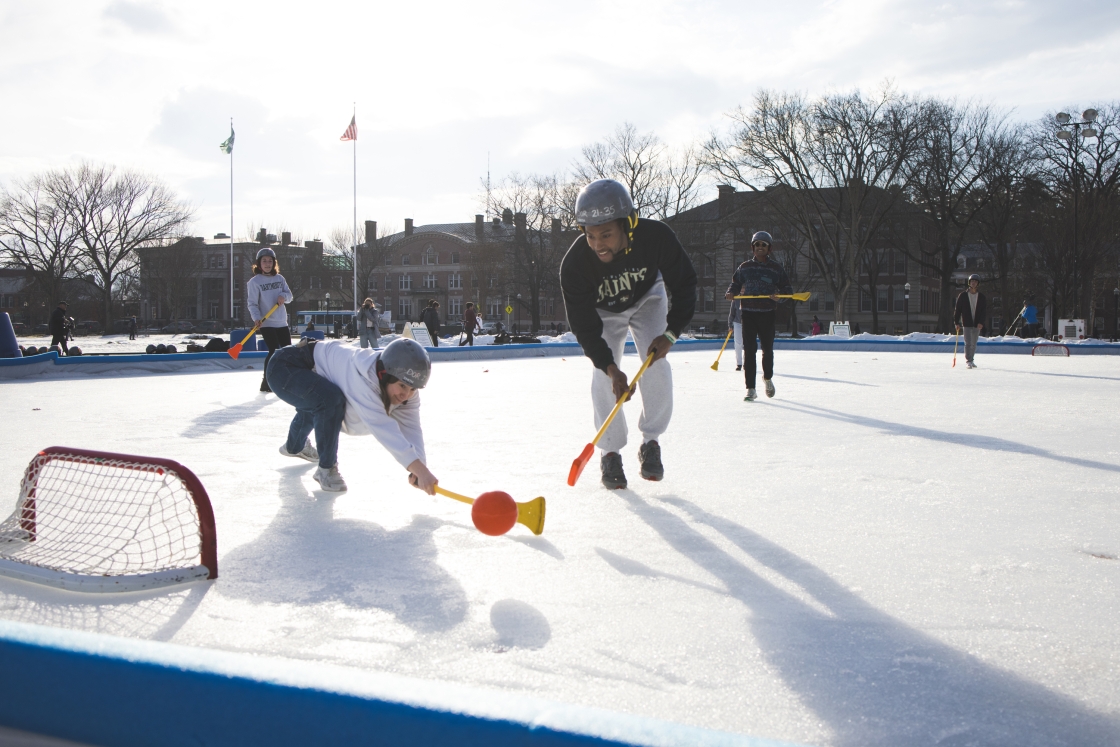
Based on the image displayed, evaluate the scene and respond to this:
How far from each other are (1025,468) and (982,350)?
1836 centimetres

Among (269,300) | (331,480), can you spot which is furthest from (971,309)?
(331,480)

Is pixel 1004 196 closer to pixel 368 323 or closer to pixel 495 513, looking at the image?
pixel 368 323

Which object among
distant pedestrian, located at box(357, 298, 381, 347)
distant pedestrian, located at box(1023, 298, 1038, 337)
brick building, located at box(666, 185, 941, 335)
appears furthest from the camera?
brick building, located at box(666, 185, 941, 335)

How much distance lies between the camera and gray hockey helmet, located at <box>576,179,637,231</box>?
3.55m

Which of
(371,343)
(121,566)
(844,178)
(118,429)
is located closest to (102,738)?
(121,566)

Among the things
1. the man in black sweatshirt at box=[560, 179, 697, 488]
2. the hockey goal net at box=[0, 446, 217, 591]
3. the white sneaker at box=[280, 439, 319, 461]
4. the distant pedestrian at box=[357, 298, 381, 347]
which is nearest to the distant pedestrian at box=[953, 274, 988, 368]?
the man in black sweatshirt at box=[560, 179, 697, 488]

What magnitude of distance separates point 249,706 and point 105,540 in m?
1.75

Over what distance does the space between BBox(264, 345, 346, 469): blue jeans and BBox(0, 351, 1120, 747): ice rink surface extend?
25cm

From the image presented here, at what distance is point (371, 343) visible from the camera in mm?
22172

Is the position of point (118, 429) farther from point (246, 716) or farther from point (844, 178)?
point (844, 178)

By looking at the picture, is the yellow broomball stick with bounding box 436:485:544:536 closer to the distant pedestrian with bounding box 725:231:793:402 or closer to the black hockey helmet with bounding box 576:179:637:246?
the black hockey helmet with bounding box 576:179:637:246

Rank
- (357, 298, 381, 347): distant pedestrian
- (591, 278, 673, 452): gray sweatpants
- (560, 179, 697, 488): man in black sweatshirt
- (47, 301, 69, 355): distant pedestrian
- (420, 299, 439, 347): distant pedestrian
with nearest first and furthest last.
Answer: (560, 179, 697, 488): man in black sweatshirt < (591, 278, 673, 452): gray sweatpants < (47, 301, 69, 355): distant pedestrian < (357, 298, 381, 347): distant pedestrian < (420, 299, 439, 347): distant pedestrian

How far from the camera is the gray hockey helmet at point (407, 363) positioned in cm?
303

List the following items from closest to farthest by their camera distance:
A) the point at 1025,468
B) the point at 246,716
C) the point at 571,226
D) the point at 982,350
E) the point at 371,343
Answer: the point at 246,716
the point at 1025,468
the point at 982,350
the point at 371,343
the point at 571,226
